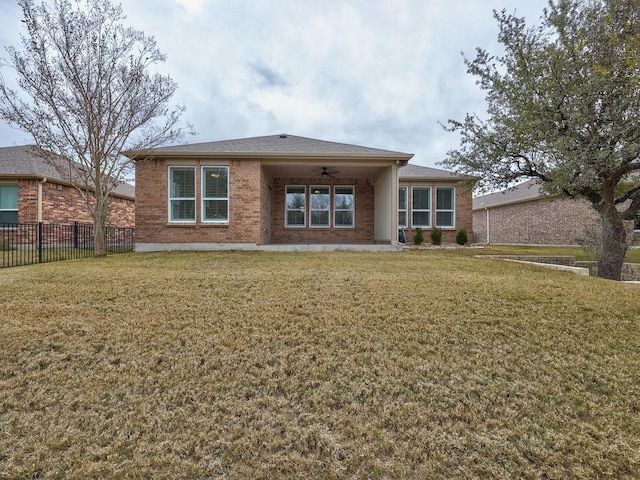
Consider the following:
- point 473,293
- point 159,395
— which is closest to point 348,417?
point 159,395

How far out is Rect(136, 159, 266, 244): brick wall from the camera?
10.1 metres

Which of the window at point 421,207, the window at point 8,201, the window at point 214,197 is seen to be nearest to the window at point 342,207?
the window at point 421,207

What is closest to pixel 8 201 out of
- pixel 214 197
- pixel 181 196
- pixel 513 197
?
pixel 181 196

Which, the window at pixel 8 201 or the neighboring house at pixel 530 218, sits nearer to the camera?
the window at pixel 8 201

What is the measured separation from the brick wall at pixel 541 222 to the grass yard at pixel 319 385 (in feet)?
52.6

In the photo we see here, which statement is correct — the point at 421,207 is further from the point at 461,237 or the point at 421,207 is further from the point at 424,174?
the point at 461,237

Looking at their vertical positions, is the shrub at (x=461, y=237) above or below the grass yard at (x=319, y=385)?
above

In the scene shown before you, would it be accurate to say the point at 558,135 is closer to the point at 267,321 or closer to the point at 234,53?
the point at 267,321

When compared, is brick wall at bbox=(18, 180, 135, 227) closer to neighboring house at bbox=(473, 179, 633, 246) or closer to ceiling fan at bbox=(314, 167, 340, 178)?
ceiling fan at bbox=(314, 167, 340, 178)

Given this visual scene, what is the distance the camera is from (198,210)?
1015cm

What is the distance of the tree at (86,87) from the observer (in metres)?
8.28

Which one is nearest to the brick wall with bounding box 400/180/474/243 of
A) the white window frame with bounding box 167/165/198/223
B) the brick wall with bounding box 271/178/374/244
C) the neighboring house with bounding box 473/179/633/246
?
the brick wall with bounding box 271/178/374/244

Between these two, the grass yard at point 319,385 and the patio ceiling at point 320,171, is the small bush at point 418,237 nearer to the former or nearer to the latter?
the patio ceiling at point 320,171

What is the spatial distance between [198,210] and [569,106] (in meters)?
10.2
